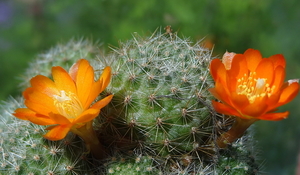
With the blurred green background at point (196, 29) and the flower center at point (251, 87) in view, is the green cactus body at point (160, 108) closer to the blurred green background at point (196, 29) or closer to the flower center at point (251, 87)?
the flower center at point (251, 87)

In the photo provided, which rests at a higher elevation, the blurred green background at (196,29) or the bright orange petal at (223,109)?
the blurred green background at (196,29)

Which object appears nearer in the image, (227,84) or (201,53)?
(227,84)

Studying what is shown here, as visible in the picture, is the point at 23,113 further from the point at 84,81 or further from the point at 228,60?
the point at 228,60

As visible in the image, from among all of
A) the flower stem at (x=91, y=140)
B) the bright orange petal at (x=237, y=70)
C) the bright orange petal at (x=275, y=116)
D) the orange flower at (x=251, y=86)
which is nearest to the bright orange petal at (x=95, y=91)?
the flower stem at (x=91, y=140)

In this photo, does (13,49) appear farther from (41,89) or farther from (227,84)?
(227,84)

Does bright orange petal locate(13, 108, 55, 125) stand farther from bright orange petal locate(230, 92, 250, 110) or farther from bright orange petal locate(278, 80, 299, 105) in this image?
bright orange petal locate(278, 80, 299, 105)

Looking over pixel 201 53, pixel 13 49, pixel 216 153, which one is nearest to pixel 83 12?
pixel 13 49
